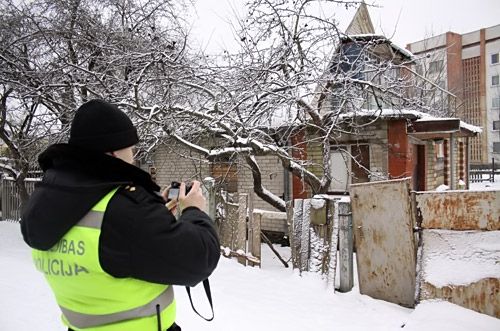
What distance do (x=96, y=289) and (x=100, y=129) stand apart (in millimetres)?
583

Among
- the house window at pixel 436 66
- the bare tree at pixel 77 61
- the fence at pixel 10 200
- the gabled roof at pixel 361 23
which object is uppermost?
the house window at pixel 436 66

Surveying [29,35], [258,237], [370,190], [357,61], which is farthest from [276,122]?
[29,35]

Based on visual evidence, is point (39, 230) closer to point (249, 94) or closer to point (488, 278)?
point (488, 278)

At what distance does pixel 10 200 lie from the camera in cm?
1266

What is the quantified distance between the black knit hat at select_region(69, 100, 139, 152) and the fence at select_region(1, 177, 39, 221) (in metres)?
12.5

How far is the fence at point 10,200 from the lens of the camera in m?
12.4

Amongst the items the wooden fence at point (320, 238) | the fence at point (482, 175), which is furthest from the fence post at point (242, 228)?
the fence at point (482, 175)

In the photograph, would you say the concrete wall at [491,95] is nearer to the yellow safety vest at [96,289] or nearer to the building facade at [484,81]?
the building facade at [484,81]

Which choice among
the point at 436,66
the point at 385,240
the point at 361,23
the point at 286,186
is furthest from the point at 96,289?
the point at 436,66

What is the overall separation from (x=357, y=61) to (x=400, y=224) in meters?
3.87

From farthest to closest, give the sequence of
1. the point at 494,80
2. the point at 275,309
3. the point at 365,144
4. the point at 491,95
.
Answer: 1. the point at 491,95
2. the point at 494,80
3. the point at 365,144
4. the point at 275,309

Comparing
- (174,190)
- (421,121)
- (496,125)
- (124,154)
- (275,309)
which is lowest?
(275,309)

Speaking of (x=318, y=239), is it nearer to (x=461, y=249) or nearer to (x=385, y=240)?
(x=385, y=240)

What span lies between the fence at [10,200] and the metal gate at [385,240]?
456 inches
